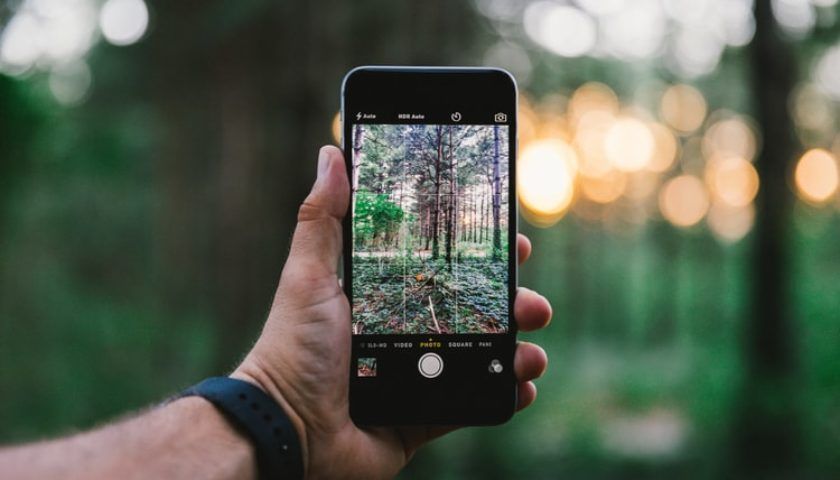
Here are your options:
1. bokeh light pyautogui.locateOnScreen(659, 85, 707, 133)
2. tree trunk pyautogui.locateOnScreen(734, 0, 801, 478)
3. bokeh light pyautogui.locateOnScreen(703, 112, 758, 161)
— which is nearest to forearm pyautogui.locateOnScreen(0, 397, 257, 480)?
tree trunk pyautogui.locateOnScreen(734, 0, 801, 478)

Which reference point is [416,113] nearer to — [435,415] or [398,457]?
[435,415]

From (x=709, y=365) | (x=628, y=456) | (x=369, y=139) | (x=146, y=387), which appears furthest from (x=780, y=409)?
(x=146, y=387)

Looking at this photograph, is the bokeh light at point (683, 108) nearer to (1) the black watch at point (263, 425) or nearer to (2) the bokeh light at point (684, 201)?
(2) the bokeh light at point (684, 201)

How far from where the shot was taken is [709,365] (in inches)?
156

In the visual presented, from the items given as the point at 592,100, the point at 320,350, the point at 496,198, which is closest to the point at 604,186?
the point at 592,100

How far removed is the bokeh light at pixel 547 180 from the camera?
3877 mm

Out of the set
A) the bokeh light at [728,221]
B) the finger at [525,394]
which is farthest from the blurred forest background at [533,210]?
the finger at [525,394]

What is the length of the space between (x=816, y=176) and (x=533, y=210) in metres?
1.75

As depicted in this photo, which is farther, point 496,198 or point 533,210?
point 533,210

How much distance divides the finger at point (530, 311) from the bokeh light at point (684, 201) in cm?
279

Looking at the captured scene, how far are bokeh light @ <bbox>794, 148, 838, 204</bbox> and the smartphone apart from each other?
3.19m

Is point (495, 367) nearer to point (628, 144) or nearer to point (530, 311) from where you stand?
point (530, 311)

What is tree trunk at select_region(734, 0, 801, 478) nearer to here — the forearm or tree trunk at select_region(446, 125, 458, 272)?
tree trunk at select_region(446, 125, 458, 272)

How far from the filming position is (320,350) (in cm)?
150
